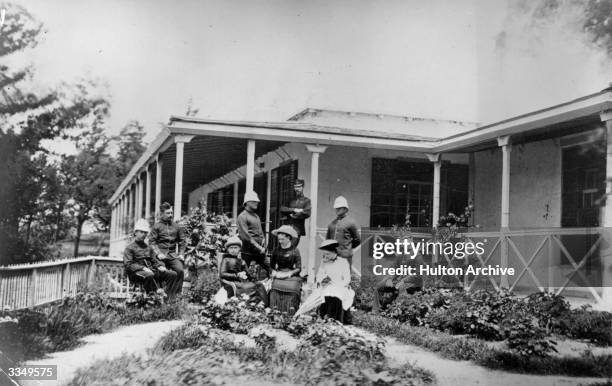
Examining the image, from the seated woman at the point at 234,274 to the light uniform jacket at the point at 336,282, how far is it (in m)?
0.89

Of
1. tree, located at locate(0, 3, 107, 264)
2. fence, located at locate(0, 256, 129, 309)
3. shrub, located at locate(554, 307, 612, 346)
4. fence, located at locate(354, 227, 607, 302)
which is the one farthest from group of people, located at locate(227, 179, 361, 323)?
tree, located at locate(0, 3, 107, 264)

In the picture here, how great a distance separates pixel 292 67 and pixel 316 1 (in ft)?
4.19

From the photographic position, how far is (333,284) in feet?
22.5

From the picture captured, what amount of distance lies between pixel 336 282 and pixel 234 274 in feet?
4.12

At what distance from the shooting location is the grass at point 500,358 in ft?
17.6

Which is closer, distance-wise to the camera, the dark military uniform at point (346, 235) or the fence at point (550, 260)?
the dark military uniform at point (346, 235)

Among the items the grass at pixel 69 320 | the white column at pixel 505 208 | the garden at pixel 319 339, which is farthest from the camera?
the white column at pixel 505 208

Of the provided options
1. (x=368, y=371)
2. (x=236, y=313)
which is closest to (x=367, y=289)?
(x=236, y=313)

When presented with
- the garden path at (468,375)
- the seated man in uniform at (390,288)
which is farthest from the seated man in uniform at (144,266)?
the garden path at (468,375)

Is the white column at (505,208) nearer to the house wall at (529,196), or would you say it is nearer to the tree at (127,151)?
the house wall at (529,196)

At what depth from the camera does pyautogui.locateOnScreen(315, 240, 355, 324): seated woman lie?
22.4ft

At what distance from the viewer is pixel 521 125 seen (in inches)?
342

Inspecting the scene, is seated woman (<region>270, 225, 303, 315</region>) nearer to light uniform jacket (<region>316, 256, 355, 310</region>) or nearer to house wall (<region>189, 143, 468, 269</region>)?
light uniform jacket (<region>316, 256, 355, 310</region>)

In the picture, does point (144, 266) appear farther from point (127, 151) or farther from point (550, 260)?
point (127, 151)
